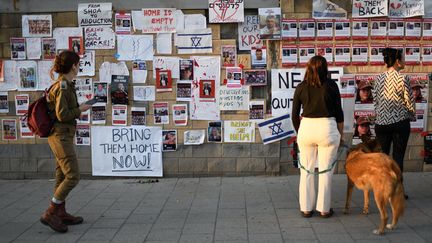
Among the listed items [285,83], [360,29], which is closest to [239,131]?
[285,83]

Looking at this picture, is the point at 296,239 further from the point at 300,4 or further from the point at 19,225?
the point at 300,4

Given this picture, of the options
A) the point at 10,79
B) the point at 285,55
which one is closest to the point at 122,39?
the point at 10,79

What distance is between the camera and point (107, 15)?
716 cm

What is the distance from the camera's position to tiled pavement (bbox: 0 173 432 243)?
493cm

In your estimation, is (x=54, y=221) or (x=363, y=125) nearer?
(x=54, y=221)

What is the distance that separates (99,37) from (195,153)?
2.32 meters

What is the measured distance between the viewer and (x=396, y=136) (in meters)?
6.07

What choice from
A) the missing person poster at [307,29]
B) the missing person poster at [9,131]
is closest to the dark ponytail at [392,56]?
the missing person poster at [307,29]

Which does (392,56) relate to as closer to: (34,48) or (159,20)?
(159,20)

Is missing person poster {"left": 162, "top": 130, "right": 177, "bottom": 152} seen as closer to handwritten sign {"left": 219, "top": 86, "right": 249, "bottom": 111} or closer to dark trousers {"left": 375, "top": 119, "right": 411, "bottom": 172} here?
handwritten sign {"left": 219, "top": 86, "right": 249, "bottom": 111}

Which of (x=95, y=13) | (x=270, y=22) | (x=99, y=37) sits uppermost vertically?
(x=95, y=13)

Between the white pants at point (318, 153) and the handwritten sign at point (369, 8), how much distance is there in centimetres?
258

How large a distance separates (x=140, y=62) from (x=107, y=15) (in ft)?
2.85

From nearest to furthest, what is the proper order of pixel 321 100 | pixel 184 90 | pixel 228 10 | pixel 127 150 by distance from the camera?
pixel 321 100, pixel 228 10, pixel 184 90, pixel 127 150
